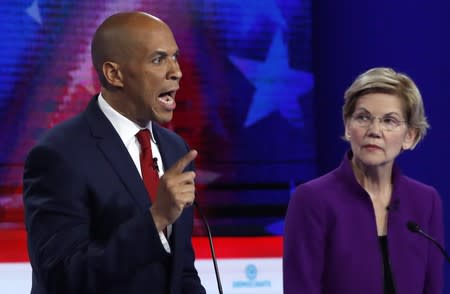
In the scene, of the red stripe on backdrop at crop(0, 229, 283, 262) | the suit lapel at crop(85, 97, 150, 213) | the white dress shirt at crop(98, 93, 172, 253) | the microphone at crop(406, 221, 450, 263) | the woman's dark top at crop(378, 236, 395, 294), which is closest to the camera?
the suit lapel at crop(85, 97, 150, 213)

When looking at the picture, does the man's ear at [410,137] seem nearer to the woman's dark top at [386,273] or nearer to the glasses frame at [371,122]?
the glasses frame at [371,122]

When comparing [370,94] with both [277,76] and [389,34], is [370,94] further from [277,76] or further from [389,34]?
[389,34]

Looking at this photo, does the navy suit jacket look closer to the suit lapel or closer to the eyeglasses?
the suit lapel

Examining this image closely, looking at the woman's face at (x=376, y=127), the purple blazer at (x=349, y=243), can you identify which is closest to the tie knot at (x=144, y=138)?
the purple blazer at (x=349, y=243)

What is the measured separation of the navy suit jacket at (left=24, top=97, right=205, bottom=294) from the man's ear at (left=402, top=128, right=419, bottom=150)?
0.83 m

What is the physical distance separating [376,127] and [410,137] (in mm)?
182

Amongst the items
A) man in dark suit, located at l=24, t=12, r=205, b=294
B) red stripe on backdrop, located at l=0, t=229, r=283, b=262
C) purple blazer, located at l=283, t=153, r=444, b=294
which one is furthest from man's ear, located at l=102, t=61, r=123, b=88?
red stripe on backdrop, located at l=0, t=229, r=283, b=262

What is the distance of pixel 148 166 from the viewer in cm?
215

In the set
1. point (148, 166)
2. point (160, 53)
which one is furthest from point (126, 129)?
point (160, 53)

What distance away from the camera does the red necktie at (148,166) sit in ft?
6.95

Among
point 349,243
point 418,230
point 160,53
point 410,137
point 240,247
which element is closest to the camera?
point 160,53

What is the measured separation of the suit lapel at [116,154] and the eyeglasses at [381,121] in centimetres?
78

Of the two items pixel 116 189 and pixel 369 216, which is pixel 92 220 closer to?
pixel 116 189

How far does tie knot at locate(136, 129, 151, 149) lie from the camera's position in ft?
7.16
